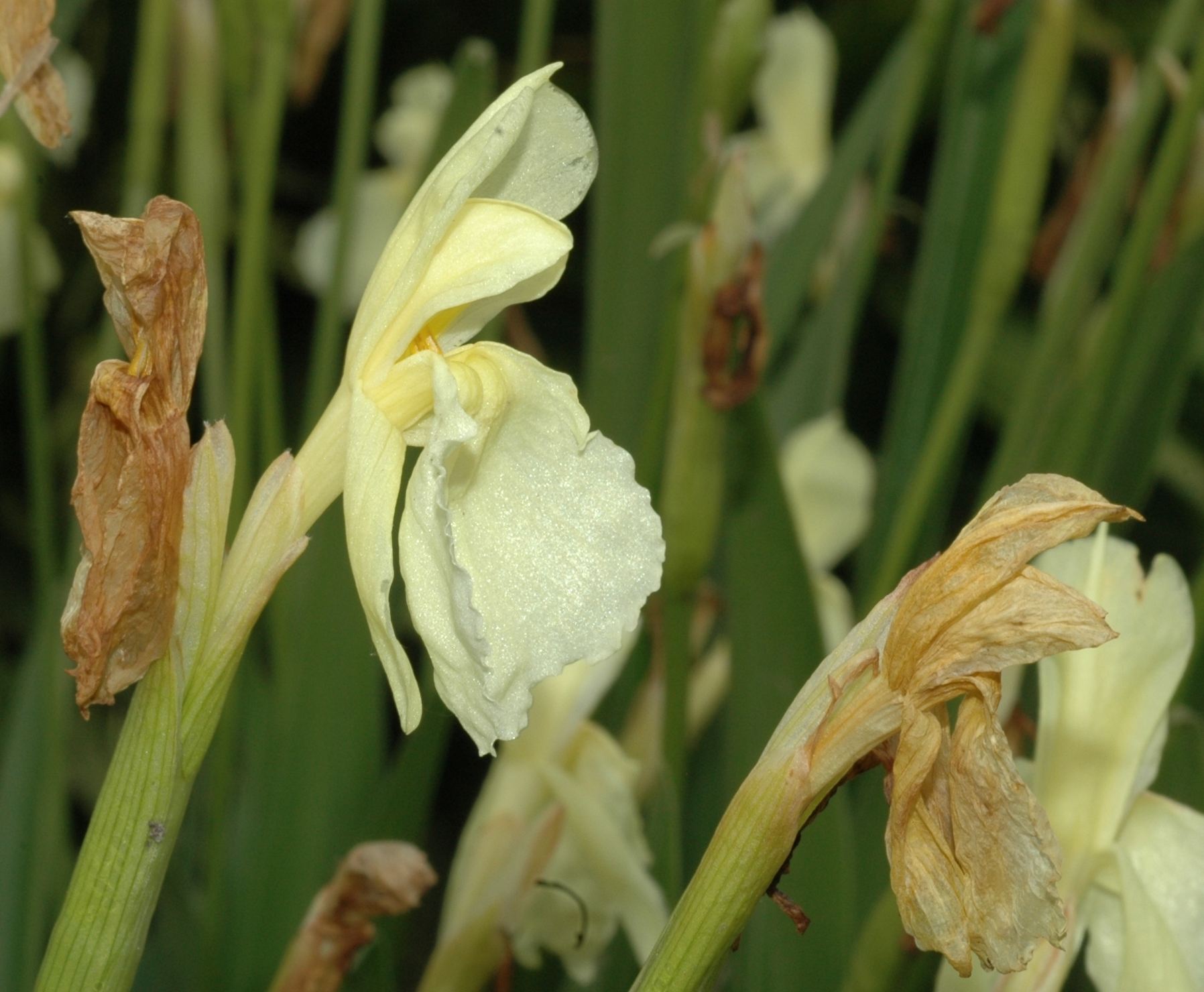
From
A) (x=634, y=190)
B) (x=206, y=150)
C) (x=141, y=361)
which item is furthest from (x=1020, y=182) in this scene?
(x=141, y=361)

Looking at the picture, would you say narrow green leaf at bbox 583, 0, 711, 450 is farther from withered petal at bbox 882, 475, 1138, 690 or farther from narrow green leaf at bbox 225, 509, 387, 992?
withered petal at bbox 882, 475, 1138, 690

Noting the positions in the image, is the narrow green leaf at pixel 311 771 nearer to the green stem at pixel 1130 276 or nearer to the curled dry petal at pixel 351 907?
the curled dry petal at pixel 351 907

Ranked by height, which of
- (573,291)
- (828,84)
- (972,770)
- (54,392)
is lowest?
(54,392)

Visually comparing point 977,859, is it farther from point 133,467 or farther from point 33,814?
point 33,814

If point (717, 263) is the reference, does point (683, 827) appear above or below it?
below

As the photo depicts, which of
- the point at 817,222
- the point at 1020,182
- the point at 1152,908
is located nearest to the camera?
the point at 1152,908

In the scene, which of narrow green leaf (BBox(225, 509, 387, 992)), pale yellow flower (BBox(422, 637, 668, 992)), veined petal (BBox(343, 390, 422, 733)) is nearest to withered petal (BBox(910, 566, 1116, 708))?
veined petal (BBox(343, 390, 422, 733))

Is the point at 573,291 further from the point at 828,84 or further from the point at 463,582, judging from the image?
the point at 463,582

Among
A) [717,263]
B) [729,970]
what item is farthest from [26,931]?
[717,263]
